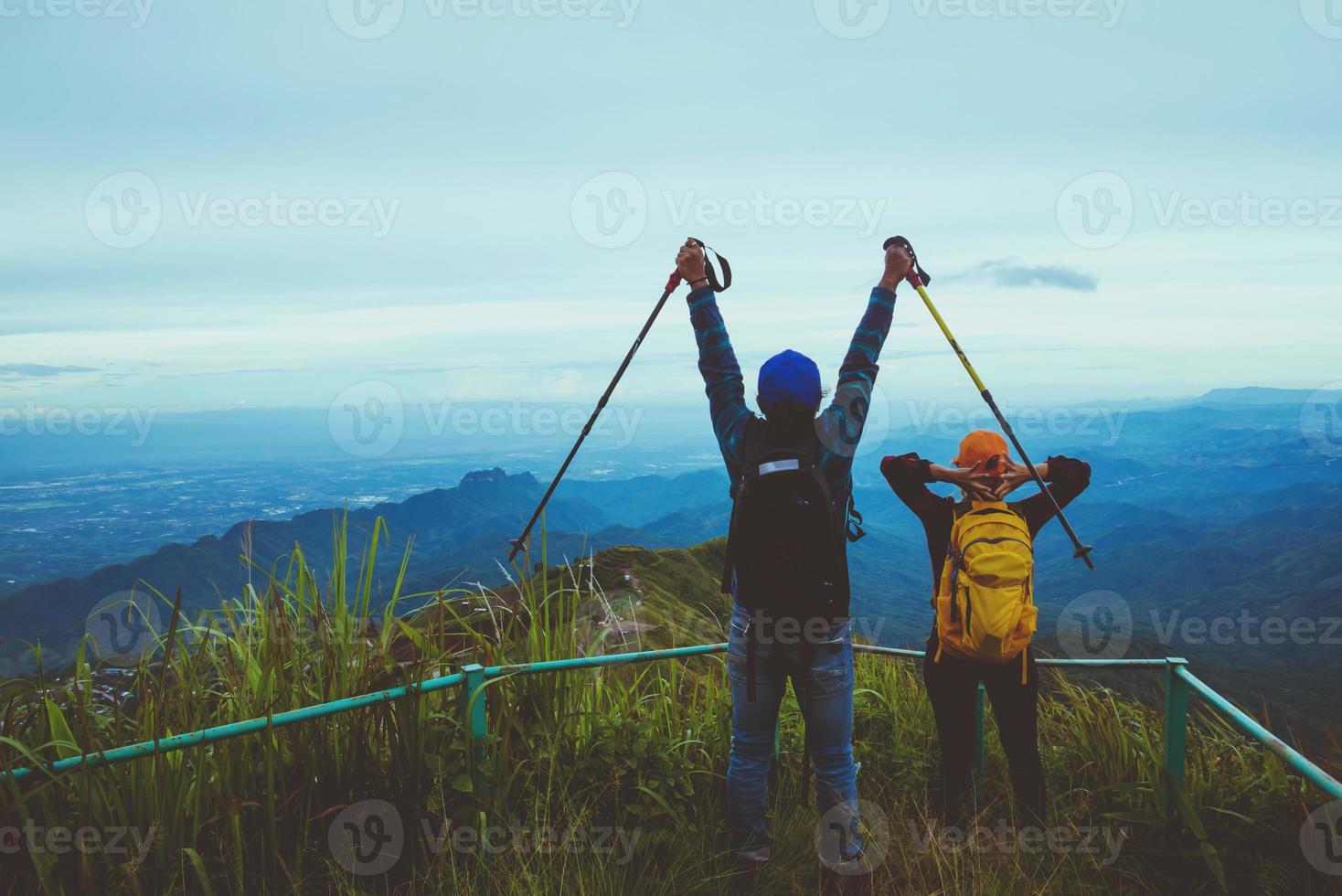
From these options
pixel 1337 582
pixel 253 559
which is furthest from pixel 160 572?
pixel 1337 582

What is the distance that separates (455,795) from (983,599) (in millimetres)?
2574

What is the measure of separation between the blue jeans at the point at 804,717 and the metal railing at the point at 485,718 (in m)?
0.62

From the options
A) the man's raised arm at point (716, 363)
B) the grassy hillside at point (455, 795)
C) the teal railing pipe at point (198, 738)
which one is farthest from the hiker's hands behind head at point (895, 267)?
the teal railing pipe at point (198, 738)

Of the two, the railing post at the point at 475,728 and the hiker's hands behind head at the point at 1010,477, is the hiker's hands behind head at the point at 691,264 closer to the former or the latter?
the hiker's hands behind head at the point at 1010,477

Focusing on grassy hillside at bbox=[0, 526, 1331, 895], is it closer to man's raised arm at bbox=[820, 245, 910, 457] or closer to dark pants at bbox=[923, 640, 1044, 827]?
dark pants at bbox=[923, 640, 1044, 827]

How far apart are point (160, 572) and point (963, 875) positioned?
174 meters

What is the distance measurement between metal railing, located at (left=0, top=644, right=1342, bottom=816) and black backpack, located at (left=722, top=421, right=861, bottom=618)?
0.87 meters

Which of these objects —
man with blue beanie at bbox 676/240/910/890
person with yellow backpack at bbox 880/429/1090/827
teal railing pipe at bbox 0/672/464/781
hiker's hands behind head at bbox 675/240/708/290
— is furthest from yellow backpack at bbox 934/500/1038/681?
teal railing pipe at bbox 0/672/464/781

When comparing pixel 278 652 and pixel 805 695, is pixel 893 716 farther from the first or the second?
pixel 278 652

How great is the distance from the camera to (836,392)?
12.0 feet

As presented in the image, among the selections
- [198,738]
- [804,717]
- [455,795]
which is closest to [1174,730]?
[804,717]

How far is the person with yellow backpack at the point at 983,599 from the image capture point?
12.5 ft

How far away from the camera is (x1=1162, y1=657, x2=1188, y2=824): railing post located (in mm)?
3893

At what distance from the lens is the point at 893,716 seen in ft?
17.2
